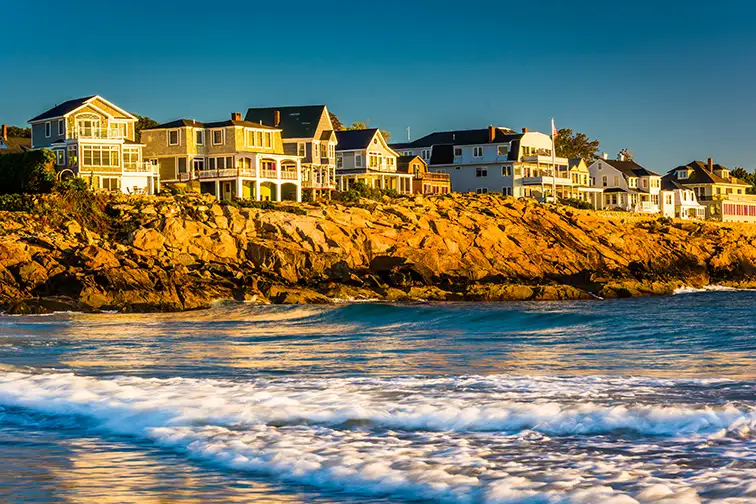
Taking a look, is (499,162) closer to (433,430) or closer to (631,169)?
(631,169)

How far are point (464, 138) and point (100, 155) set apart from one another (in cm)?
4304

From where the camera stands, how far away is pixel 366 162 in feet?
282

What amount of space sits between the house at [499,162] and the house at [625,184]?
10.4 metres

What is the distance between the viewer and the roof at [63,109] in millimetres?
67750

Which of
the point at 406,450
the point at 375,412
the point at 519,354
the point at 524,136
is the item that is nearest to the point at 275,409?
the point at 375,412

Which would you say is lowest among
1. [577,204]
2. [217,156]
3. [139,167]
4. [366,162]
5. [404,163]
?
[577,204]

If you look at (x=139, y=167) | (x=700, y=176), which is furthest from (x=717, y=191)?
(x=139, y=167)

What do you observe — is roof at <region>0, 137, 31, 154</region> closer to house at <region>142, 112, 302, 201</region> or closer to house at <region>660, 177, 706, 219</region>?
house at <region>142, 112, 302, 201</region>

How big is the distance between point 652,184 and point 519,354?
308ft

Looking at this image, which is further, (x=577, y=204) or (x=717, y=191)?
(x=717, y=191)

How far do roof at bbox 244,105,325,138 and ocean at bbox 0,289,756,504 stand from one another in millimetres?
56111

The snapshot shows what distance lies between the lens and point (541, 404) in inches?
542

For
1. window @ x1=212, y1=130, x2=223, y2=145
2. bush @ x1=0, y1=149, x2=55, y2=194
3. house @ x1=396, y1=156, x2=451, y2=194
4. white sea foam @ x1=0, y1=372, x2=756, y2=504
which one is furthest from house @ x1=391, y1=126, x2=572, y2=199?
white sea foam @ x1=0, y1=372, x2=756, y2=504

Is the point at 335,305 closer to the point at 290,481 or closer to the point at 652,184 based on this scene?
the point at 290,481
